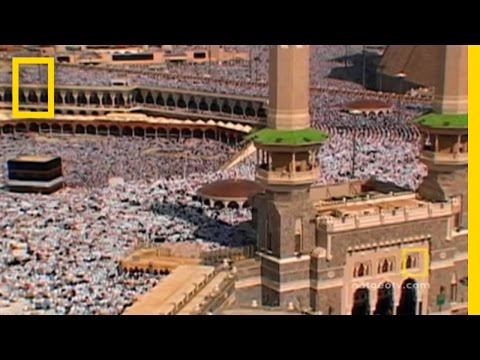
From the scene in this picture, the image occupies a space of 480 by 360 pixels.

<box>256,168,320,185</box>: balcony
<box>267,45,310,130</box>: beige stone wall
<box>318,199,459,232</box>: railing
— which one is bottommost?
<box>318,199,459,232</box>: railing

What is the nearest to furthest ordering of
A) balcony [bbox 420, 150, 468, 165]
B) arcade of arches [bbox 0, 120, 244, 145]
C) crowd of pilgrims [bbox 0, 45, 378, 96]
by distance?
1. balcony [bbox 420, 150, 468, 165]
2. arcade of arches [bbox 0, 120, 244, 145]
3. crowd of pilgrims [bbox 0, 45, 378, 96]

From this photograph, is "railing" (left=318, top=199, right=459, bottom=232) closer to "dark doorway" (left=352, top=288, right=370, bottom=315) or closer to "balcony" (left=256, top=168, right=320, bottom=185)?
"balcony" (left=256, top=168, right=320, bottom=185)

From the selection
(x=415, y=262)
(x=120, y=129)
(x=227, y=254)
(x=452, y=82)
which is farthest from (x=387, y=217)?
(x=120, y=129)

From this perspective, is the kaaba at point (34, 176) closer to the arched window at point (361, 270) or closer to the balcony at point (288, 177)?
the balcony at point (288, 177)

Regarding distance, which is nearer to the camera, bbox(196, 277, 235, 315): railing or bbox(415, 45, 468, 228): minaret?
bbox(196, 277, 235, 315): railing

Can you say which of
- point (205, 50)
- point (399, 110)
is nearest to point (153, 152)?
point (399, 110)

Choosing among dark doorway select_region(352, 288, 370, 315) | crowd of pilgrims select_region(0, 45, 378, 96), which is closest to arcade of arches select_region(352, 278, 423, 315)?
dark doorway select_region(352, 288, 370, 315)

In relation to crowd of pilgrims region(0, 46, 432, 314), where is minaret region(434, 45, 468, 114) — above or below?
above
